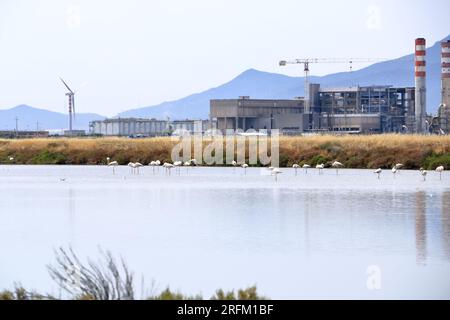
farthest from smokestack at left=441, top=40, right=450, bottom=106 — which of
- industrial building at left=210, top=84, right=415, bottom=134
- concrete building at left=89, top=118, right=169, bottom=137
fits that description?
concrete building at left=89, top=118, right=169, bottom=137

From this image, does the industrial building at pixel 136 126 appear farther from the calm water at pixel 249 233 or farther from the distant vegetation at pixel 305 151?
the calm water at pixel 249 233

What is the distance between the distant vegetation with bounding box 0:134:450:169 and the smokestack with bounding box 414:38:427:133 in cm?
3657

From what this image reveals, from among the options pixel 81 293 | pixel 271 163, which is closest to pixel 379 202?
pixel 81 293

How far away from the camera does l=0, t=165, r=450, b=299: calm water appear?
12273mm

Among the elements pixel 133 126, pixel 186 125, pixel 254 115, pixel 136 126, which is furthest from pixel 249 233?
pixel 136 126

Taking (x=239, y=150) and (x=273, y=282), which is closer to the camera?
(x=273, y=282)

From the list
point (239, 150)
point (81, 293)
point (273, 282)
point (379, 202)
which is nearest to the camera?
point (81, 293)

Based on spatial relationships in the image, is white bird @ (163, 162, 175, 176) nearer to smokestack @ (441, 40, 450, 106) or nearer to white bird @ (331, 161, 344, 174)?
white bird @ (331, 161, 344, 174)

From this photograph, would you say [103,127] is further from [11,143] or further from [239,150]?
[239,150]

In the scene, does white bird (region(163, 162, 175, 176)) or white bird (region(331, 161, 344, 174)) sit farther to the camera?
white bird (region(163, 162, 175, 176))

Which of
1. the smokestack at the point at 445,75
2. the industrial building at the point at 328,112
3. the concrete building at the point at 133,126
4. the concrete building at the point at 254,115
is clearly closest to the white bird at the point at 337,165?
the industrial building at the point at 328,112

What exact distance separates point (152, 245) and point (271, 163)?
87.9 feet

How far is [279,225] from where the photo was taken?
18.1m
